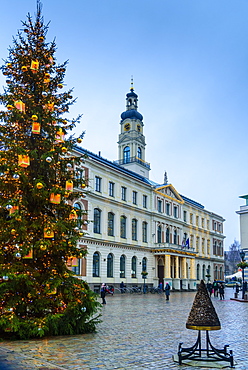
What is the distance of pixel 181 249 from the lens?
59500 millimetres

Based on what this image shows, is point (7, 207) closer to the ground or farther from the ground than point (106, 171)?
closer to the ground

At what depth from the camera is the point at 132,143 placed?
204 ft

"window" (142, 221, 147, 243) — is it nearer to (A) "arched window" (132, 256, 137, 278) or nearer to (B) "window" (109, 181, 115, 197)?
(A) "arched window" (132, 256, 137, 278)

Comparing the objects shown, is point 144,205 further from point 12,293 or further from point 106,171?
point 12,293

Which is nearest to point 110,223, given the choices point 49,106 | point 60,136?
point 60,136

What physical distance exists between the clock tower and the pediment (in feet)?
13.9

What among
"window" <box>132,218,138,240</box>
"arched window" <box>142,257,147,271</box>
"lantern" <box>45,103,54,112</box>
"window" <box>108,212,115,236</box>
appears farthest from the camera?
"arched window" <box>142,257,147,271</box>

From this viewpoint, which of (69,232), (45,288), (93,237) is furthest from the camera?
(93,237)

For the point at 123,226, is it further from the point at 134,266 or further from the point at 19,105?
the point at 19,105

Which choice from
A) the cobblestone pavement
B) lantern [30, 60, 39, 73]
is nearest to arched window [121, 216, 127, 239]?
the cobblestone pavement

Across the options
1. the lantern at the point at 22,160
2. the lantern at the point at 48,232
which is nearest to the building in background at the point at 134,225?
the lantern at the point at 22,160

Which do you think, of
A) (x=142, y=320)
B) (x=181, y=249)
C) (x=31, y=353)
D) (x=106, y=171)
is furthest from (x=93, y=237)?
(x=31, y=353)

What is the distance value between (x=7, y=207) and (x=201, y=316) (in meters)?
6.68

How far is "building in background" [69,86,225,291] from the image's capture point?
4491 cm
